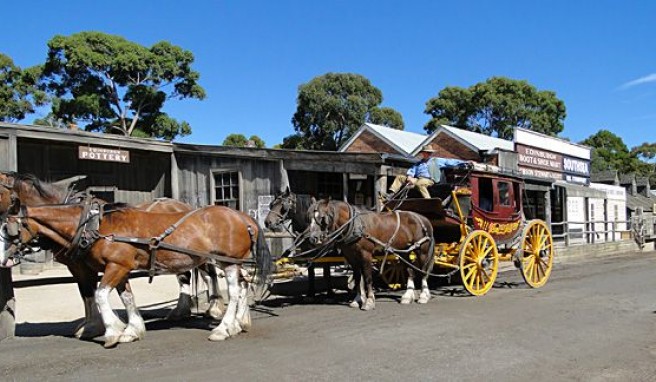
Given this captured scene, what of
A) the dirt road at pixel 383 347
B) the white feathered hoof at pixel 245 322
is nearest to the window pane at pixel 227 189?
the dirt road at pixel 383 347

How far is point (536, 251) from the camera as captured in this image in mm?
12578

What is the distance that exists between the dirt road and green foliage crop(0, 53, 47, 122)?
23918 millimetres

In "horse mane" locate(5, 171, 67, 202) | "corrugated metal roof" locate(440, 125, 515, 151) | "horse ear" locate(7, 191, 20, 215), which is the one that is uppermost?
"corrugated metal roof" locate(440, 125, 515, 151)

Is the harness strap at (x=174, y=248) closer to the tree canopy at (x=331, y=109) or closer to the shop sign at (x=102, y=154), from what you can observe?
the shop sign at (x=102, y=154)

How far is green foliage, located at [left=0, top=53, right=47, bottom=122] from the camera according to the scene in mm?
28734

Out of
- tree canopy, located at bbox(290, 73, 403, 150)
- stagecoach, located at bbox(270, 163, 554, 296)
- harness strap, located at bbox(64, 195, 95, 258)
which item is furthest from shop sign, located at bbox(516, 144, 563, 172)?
tree canopy, located at bbox(290, 73, 403, 150)

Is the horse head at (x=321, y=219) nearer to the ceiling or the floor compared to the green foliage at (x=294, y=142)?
nearer to the floor

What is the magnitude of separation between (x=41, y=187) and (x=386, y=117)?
4241cm

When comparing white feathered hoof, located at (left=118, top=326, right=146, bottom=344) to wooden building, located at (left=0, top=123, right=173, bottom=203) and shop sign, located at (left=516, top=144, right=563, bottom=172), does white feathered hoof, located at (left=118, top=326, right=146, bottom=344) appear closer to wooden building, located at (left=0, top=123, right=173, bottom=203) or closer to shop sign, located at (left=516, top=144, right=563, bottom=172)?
wooden building, located at (left=0, top=123, right=173, bottom=203)

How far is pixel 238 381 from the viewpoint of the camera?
529cm

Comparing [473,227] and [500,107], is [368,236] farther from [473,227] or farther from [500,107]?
[500,107]

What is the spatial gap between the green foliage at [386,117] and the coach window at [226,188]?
108 ft

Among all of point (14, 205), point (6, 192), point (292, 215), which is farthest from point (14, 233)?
point (292, 215)

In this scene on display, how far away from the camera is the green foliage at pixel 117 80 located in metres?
29.8
